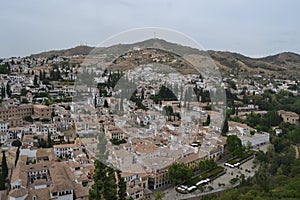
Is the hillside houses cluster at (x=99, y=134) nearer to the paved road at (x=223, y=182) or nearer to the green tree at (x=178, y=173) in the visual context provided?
the green tree at (x=178, y=173)

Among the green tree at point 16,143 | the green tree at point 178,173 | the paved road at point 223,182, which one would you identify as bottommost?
the paved road at point 223,182

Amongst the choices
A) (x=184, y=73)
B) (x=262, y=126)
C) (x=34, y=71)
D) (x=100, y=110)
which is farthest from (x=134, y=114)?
(x=34, y=71)

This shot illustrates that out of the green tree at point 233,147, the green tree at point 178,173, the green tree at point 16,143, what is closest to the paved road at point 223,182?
the green tree at point 178,173

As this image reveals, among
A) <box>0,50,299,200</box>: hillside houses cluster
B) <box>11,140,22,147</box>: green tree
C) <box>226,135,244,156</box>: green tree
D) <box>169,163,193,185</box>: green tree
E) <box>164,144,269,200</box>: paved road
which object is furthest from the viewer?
<box>226,135,244,156</box>: green tree

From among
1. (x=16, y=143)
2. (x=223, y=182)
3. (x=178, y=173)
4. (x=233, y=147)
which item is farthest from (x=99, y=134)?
(x=233, y=147)

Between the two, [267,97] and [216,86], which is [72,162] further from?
[267,97]

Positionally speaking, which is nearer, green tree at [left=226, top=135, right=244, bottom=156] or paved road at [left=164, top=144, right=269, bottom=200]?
paved road at [left=164, top=144, right=269, bottom=200]

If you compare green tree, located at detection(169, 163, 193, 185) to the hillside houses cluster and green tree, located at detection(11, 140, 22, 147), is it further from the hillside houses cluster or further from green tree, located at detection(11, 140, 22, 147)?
green tree, located at detection(11, 140, 22, 147)

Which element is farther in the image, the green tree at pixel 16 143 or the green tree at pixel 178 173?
the green tree at pixel 16 143

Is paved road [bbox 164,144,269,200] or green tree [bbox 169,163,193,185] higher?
green tree [bbox 169,163,193,185]

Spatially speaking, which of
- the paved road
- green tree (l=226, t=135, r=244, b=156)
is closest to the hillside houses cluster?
green tree (l=226, t=135, r=244, b=156)
